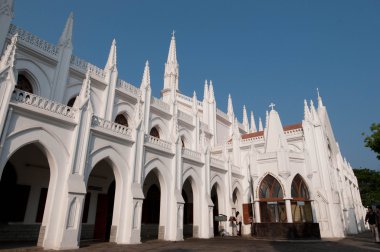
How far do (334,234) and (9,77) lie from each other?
21.5 meters

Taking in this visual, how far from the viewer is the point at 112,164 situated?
43.9ft

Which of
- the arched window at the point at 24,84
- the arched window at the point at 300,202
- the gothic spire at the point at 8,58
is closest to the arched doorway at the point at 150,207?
the arched window at the point at 24,84

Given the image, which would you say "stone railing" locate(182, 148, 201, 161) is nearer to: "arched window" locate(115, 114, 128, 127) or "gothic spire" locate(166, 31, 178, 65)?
"arched window" locate(115, 114, 128, 127)

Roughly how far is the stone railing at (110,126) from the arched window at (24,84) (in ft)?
17.0

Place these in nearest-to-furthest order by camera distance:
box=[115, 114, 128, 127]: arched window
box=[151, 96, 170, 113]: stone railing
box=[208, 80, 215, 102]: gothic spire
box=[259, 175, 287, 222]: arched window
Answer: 1. box=[259, 175, 287, 222]: arched window
2. box=[115, 114, 128, 127]: arched window
3. box=[151, 96, 170, 113]: stone railing
4. box=[208, 80, 215, 102]: gothic spire

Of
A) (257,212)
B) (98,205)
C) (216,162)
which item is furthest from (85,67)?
(257,212)

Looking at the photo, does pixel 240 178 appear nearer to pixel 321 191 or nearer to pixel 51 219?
pixel 321 191

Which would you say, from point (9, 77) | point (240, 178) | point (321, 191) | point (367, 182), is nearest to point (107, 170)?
point (9, 77)

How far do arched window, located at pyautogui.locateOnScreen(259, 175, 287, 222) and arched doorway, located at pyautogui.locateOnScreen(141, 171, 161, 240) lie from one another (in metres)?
7.55

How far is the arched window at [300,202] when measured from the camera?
17766mm

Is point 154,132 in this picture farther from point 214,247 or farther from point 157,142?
point 214,247

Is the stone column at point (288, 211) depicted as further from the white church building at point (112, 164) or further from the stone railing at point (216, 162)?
the stone railing at point (216, 162)

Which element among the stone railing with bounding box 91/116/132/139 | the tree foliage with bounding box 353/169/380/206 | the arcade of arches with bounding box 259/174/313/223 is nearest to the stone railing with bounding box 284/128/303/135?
the arcade of arches with bounding box 259/174/313/223

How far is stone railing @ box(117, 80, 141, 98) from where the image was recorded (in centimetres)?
2050
